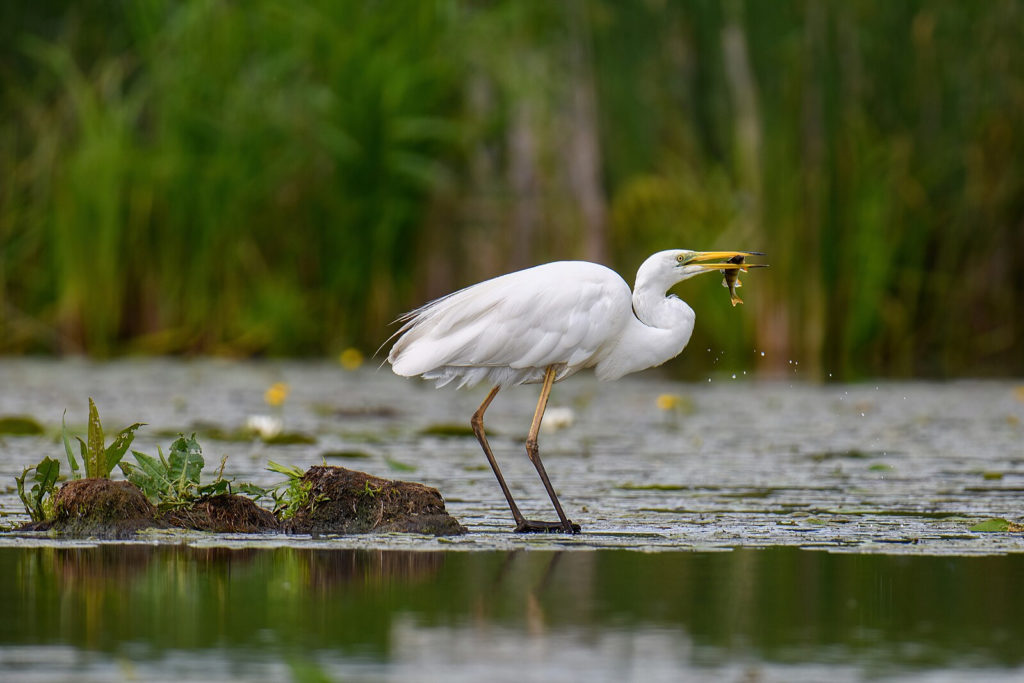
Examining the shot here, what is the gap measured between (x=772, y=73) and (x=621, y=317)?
690 cm

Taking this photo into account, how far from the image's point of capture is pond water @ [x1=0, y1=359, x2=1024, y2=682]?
3.39m

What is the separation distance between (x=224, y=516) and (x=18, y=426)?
292 centimetres

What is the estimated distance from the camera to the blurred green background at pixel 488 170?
12.4 metres

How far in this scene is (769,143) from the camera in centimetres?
1230

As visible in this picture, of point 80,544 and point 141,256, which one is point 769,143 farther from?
point 80,544

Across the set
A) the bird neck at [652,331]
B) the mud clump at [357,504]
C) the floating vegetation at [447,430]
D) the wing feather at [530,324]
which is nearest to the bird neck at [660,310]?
the bird neck at [652,331]

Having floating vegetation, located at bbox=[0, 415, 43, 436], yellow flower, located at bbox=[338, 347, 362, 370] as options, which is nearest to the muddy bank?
floating vegetation, located at bbox=[0, 415, 43, 436]

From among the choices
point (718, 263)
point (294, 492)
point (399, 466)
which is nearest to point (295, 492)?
point (294, 492)

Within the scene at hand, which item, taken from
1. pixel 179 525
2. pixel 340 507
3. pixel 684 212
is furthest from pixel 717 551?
pixel 684 212

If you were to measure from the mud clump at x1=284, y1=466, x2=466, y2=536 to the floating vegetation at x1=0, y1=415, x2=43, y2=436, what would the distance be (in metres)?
3.00

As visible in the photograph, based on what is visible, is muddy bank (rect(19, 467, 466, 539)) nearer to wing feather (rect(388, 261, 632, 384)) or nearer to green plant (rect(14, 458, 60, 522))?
green plant (rect(14, 458, 60, 522))

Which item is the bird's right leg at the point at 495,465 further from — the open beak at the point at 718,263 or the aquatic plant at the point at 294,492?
the open beak at the point at 718,263

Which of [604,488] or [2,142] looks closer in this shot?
[604,488]

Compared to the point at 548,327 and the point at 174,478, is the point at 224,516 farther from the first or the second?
the point at 548,327
